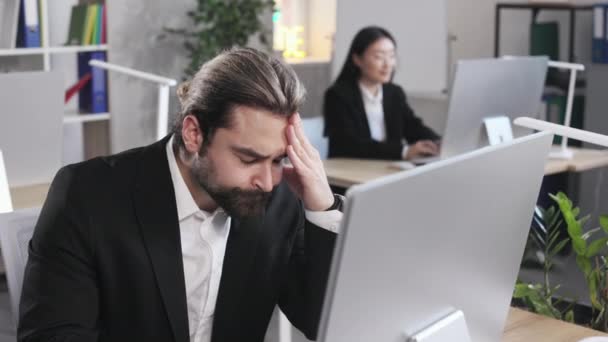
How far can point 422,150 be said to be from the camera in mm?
3578

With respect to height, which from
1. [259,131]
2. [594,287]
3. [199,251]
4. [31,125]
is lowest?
[594,287]

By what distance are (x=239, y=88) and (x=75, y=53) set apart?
3.55 meters

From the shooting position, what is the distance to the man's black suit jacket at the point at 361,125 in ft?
12.1

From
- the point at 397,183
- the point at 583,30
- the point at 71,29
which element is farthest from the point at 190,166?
the point at 583,30

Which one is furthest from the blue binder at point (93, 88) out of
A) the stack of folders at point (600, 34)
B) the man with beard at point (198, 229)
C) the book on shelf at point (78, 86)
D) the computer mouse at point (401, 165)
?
the man with beard at point (198, 229)

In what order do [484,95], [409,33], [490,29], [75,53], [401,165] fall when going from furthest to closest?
[490,29] < [409,33] < [75,53] < [401,165] < [484,95]

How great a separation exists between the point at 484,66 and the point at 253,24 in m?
2.04

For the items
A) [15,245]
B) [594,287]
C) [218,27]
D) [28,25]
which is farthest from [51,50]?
[594,287]

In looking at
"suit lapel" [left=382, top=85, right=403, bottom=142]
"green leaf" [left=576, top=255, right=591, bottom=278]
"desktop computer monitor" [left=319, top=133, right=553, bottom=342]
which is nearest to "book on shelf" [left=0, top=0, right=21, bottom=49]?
"suit lapel" [left=382, top=85, right=403, bottom=142]

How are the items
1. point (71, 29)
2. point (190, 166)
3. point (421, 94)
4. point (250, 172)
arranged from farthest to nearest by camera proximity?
1. point (421, 94)
2. point (71, 29)
3. point (190, 166)
4. point (250, 172)

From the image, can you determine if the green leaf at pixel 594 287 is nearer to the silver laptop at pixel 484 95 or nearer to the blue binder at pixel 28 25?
the silver laptop at pixel 484 95

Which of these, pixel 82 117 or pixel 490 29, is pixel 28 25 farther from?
pixel 490 29

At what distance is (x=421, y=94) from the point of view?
19.1 feet

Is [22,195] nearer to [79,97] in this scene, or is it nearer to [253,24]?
[79,97]
